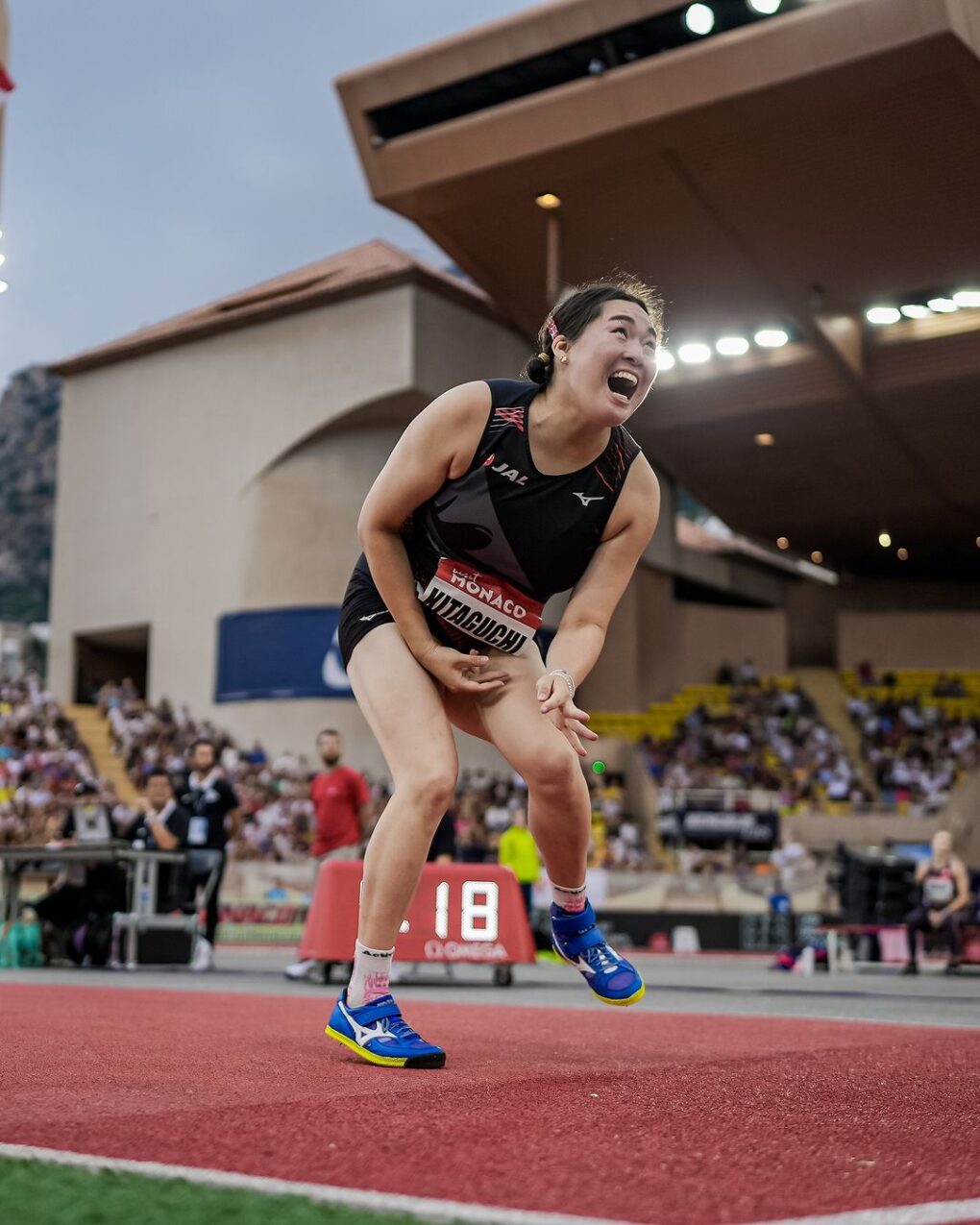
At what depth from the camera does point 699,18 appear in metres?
19.2

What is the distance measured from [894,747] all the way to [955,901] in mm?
22020

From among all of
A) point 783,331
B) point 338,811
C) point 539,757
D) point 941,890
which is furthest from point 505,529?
point 783,331

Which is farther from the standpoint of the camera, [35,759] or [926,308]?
[926,308]

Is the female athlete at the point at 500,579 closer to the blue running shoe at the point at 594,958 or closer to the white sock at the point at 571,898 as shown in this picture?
the blue running shoe at the point at 594,958

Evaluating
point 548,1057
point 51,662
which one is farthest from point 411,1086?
point 51,662

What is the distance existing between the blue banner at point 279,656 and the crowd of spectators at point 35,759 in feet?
13.0

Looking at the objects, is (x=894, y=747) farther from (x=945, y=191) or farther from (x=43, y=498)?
(x=43, y=498)

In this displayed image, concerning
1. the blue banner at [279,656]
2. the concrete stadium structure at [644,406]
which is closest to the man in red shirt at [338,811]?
the concrete stadium structure at [644,406]

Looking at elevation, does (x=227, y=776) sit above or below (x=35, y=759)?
below

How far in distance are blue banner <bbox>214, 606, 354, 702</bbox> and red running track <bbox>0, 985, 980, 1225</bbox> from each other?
24.5m

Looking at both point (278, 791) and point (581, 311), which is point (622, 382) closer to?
point (581, 311)

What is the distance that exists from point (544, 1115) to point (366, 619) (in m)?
1.70

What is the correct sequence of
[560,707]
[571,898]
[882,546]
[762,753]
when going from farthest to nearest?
[882,546] < [762,753] < [571,898] < [560,707]

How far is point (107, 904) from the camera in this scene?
12.4 metres
